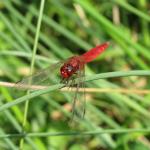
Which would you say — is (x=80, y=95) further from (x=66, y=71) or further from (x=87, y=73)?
(x=87, y=73)

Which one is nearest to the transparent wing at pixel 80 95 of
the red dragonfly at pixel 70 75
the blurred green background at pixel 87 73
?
the red dragonfly at pixel 70 75

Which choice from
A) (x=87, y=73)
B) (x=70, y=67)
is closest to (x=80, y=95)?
(x=70, y=67)

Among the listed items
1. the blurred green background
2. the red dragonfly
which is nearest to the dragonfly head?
the red dragonfly

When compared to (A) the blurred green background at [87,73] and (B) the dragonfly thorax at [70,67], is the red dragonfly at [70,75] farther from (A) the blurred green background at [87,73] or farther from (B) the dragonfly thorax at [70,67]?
(A) the blurred green background at [87,73]

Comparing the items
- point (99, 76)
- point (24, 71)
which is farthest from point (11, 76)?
point (99, 76)

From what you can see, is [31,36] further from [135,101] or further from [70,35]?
[135,101]
